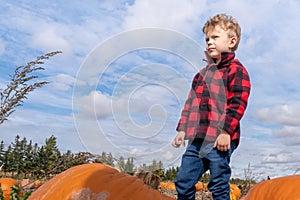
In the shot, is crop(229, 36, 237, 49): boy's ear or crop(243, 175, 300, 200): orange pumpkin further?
crop(243, 175, 300, 200): orange pumpkin

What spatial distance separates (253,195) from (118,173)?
109cm

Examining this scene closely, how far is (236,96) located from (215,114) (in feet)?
0.59

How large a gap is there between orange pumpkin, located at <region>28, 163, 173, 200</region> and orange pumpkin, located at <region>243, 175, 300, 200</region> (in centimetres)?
74

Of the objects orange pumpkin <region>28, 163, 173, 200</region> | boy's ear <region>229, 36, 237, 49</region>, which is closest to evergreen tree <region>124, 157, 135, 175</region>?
orange pumpkin <region>28, 163, 173, 200</region>

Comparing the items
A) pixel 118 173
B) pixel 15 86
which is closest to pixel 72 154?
pixel 118 173

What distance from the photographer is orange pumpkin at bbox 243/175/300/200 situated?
309cm

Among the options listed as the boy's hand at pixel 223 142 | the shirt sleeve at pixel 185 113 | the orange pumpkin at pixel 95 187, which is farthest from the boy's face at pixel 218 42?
the orange pumpkin at pixel 95 187

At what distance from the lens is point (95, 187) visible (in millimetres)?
3016

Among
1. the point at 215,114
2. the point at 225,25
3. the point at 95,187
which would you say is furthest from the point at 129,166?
the point at 225,25

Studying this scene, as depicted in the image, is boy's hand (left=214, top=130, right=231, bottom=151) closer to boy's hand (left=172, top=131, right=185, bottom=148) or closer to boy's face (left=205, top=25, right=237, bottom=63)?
boy's hand (left=172, top=131, right=185, bottom=148)

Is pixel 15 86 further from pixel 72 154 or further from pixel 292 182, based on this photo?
pixel 292 182

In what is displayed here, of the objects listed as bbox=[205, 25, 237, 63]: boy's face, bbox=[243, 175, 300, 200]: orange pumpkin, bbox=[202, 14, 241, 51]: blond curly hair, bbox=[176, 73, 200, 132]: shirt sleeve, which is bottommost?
bbox=[243, 175, 300, 200]: orange pumpkin

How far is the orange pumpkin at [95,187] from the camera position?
2990mm

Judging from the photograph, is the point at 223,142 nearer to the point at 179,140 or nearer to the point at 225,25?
the point at 179,140
